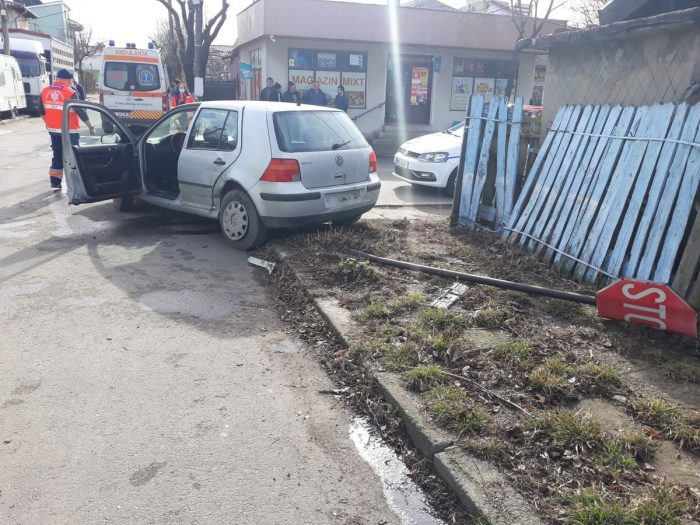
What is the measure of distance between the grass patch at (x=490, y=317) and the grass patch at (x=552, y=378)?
74cm

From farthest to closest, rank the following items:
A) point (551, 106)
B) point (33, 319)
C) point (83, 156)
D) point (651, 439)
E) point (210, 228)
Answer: point (210, 228) < point (83, 156) < point (551, 106) < point (33, 319) < point (651, 439)

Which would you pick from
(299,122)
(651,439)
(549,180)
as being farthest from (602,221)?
(299,122)

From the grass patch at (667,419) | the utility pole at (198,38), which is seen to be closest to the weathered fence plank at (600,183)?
the grass patch at (667,419)

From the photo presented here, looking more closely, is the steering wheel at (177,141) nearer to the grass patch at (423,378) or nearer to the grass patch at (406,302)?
the grass patch at (406,302)

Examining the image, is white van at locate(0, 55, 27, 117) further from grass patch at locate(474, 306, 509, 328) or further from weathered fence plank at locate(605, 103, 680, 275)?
weathered fence plank at locate(605, 103, 680, 275)

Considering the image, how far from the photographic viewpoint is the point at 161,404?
374 centimetres

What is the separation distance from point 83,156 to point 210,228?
6.11 ft

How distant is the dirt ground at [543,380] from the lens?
284 cm

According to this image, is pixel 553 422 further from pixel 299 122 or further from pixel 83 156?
pixel 83 156

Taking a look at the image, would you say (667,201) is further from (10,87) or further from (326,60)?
(10,87)

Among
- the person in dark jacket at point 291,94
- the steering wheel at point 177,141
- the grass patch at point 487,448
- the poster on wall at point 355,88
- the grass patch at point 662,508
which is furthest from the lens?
the poster on wall at point 355,88

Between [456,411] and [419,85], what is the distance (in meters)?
19.3

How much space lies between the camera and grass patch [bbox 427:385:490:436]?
3.31 metres

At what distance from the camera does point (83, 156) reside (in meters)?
7.53
